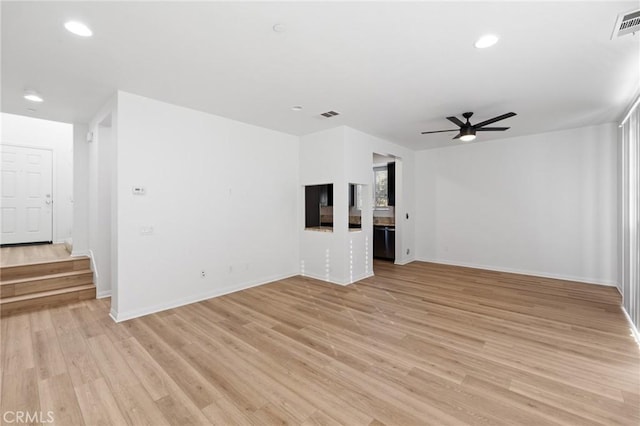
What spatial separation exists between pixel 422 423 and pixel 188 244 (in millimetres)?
3614

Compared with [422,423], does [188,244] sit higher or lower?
higher

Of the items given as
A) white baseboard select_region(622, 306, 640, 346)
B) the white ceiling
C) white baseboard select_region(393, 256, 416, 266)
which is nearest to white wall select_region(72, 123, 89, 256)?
the white ceiling

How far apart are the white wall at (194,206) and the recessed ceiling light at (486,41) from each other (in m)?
3.61

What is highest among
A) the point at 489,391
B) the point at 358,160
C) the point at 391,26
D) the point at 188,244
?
the point at 391,26

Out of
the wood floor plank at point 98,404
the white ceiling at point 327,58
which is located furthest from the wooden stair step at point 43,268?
the wood floor plank at point 98,404

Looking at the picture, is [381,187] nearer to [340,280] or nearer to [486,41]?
[340,280]

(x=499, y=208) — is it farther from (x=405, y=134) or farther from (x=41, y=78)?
(x=41, y=78)

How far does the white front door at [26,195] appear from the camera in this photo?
18.9 feet

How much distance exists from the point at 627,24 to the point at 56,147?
9359 millimetres

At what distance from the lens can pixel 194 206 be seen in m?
4.20

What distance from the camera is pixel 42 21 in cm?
217

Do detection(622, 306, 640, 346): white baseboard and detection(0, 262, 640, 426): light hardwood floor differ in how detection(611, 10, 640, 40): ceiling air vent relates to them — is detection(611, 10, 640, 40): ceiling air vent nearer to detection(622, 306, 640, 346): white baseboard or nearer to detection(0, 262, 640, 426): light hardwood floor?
detection(0, 262, 640, 426): light hardwood floor

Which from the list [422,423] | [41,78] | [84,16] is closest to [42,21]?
[84,16]

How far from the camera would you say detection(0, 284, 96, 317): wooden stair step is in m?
3.66
